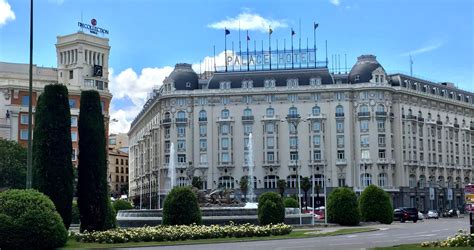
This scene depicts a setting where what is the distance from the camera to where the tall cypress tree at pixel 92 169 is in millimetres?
37125

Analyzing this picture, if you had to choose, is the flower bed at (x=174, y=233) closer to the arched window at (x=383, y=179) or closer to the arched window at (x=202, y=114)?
the arched window at (x=383, y=179)

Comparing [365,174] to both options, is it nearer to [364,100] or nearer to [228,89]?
[364,100]

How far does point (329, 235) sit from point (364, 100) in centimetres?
8219

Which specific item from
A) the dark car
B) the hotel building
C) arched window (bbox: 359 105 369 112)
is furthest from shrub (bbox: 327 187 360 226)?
arched window (bbox: 359 105 369 112)

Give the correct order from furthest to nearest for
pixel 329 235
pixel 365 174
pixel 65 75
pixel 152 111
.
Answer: pixel 152 111 → pixel 365 174 → pixel 65 75 → pixel 329 235

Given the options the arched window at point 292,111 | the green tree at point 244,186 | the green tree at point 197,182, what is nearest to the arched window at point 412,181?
the arched window at point 292,111

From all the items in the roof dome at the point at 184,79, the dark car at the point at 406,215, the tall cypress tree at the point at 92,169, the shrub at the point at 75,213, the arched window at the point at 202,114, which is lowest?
the dark car at the point at 406,215

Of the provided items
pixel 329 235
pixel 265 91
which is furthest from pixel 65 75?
pixel 329 235

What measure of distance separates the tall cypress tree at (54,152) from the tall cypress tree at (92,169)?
5.76ft

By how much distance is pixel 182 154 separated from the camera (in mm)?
123625

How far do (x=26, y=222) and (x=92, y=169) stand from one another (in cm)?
861

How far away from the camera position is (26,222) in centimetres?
2898

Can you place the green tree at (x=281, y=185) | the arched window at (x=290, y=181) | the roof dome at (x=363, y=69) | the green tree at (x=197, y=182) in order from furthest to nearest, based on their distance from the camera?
the roof dome at (x=363, y=69)
the arched window at (x=290, y=181)
the green tree at (x=281, y=185)
the green tree at (x=197, y=182)

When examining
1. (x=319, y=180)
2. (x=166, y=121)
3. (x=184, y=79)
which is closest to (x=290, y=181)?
(x=319, y=180)
